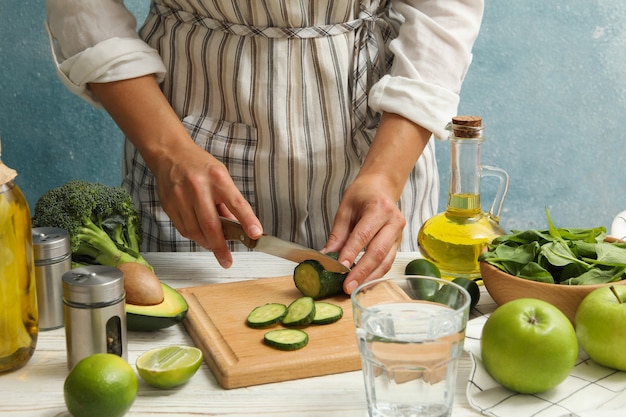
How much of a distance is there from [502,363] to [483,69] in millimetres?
2104

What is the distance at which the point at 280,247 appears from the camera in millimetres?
1464

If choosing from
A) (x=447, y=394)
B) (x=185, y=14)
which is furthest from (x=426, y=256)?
(x=185, y=14)

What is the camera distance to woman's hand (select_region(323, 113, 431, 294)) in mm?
1456

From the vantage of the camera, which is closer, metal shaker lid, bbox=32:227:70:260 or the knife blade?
metal shaker lid, bbox=32:227:70:260

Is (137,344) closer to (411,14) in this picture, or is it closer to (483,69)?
(411,14)

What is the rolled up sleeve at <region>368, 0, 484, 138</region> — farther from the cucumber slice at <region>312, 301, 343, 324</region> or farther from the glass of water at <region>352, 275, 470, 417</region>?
the glass of water at <region>352, 275, 470, 417</region>

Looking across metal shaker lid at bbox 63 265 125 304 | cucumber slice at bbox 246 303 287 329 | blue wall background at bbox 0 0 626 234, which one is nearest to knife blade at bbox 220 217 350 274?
cucumber slice at bbox 246 303 287 329

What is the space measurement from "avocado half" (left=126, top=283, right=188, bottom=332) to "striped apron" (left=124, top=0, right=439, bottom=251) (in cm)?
57

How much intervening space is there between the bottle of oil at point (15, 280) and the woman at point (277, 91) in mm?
400

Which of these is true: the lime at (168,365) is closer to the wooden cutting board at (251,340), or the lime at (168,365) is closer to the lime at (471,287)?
the wooden cutting board at (251,340)

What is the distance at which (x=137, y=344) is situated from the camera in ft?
4.22

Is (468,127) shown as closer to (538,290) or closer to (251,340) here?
(538,290)

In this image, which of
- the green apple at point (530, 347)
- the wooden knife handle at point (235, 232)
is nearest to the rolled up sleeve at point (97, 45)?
the wooden knife handle at point (235, 232)

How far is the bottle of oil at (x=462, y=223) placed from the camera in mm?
1441
